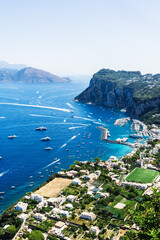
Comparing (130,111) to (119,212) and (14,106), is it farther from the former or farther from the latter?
(119,212)

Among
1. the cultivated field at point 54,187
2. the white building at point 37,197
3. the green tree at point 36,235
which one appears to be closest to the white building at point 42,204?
the white building at point 37,197

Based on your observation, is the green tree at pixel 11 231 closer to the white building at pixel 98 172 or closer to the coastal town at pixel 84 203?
the coastal town at pixel 84 203

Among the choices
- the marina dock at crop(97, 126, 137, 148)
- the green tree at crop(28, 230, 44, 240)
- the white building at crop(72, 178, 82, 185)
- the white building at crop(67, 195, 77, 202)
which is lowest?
the green tree at crop(28, 230, 44, 240)

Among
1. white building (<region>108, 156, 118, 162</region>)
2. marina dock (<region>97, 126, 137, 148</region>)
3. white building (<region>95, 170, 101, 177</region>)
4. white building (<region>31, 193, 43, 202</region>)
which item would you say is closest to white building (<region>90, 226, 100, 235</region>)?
white building (<region>31, 193, 43, 202</region>)

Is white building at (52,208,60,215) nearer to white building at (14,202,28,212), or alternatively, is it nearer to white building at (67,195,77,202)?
white building at (67,195,77,202)

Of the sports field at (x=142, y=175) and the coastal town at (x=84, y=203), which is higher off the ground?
the sports field at (x=142, y=175)

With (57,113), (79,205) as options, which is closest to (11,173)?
(79,205)

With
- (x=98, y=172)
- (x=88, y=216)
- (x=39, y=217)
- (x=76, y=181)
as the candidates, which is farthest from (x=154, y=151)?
(x=39, y=217)
